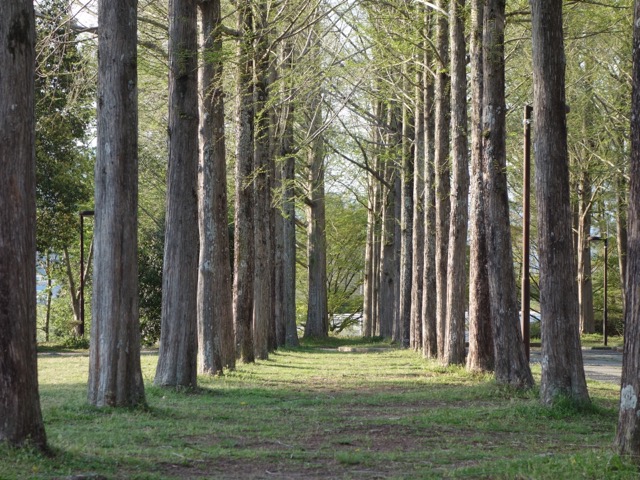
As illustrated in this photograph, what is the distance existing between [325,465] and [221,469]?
40.7 inches

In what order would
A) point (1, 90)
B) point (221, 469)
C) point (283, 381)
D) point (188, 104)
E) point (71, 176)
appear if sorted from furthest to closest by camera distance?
point (71, 176)
point (283, 381)
point (188, 104)
point (221, 469)
point (1, 90)

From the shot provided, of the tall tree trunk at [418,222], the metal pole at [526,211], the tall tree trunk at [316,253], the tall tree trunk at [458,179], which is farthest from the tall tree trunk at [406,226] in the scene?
the metal pole at [526,211]

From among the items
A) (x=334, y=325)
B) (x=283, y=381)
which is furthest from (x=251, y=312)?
(x=334, y=325)

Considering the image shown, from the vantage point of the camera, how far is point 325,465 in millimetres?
9312

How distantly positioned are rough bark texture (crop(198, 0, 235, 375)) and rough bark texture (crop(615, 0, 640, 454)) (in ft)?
36.2

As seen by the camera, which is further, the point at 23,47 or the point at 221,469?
the point at 221,469

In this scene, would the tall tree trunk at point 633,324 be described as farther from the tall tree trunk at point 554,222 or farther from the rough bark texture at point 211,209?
the rough bark texture at point 211,209

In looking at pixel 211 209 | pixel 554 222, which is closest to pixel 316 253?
pixel 211 209

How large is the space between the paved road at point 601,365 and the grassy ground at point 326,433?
3.21 meters

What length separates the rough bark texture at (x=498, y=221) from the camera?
1636 centimetres

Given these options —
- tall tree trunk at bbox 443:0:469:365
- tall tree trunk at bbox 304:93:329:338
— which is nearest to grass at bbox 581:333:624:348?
tall tree trunk at bbox 304:93:329:338

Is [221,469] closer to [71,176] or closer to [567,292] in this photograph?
[567,292]

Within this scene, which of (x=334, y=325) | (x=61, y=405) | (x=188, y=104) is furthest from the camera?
(x=334, y=325)

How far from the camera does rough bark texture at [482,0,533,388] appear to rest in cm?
1636
